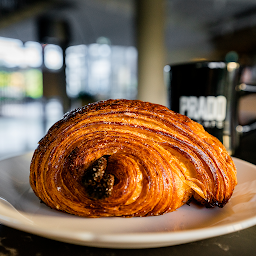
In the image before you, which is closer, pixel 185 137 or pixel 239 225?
pixel 239 225

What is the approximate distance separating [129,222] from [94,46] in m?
8.64

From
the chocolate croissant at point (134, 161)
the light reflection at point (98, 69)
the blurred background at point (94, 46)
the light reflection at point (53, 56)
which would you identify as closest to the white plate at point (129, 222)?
the chocolate croissant at point (134, 161)

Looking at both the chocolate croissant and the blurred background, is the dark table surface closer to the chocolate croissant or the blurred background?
the chocolate croissant

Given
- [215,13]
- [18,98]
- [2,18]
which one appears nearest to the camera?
[215,13]

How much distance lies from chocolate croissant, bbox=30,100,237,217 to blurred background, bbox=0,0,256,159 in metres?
2.62

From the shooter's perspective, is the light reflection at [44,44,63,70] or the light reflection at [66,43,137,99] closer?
the light reflection at [44,44,63,70]

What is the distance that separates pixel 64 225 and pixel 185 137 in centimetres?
28

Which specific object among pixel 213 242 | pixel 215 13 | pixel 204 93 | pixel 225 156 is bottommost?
pixel 213 242

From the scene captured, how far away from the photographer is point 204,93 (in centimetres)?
78

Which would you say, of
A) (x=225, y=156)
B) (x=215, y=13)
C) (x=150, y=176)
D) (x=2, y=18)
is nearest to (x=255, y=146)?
(x=225, y=156)

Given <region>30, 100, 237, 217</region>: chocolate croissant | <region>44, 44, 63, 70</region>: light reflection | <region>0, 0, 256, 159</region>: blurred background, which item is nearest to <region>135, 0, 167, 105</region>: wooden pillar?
<region>0, 0, 256, 159</region>: blurred background

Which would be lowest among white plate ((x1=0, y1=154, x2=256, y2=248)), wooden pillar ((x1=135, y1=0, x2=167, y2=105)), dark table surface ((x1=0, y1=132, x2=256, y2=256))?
dark table surface ((x1=0, y1=132, x2=256, y2=256))

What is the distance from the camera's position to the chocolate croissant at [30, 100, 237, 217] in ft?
1.59

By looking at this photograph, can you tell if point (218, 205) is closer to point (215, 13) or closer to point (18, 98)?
point (215, 13)
